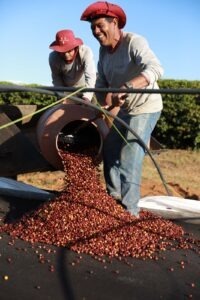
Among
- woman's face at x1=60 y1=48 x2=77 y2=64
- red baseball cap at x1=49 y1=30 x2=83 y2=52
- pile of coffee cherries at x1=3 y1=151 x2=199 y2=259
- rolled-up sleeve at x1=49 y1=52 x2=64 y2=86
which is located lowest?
pile of coffee cherries at x1=3 y1=151 x2=199 y2=259

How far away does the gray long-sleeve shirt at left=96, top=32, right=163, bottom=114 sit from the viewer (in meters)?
3.65

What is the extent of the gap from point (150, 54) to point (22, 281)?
1802 mm

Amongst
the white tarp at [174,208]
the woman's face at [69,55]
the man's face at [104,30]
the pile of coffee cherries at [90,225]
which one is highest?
the man's face at [104,30]

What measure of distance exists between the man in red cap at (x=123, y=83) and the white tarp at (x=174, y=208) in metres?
0.39

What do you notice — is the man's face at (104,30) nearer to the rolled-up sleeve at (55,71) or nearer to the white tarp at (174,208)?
the rolled-up sleeve at (55,71)

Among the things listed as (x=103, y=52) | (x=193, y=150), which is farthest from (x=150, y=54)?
(x=193, y=150)

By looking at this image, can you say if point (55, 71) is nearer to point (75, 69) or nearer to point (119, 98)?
point (75, 69)

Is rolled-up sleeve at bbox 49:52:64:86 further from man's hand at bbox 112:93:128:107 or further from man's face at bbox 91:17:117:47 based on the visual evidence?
man's hand at bbox 112:93:128:107

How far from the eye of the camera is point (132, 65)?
3.81 m

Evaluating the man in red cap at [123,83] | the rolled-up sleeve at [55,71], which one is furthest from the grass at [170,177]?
the man in red cap at [123,83]

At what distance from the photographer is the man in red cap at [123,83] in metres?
3.67

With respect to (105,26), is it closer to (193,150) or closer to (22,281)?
(22,281)

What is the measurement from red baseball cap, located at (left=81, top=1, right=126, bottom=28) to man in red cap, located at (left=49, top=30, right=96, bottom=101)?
3.11 feet

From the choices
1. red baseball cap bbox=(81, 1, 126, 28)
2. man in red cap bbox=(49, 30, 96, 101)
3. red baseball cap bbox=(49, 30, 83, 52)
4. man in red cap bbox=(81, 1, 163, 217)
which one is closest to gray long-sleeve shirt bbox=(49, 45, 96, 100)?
man in red cap bbox=(49, 30, 96, 101)
